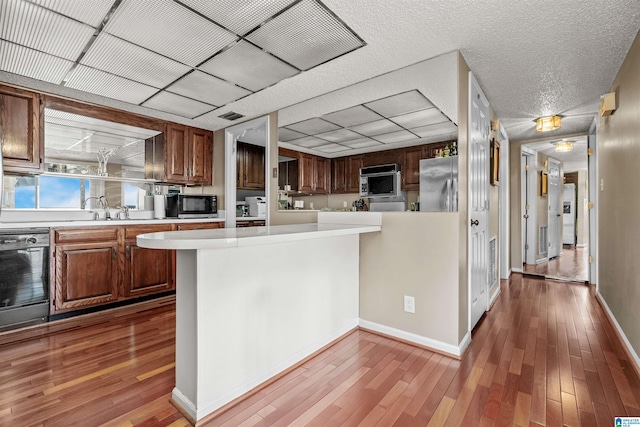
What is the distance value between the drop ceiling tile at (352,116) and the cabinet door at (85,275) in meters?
2.59

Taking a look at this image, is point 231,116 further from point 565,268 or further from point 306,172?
point 565,268

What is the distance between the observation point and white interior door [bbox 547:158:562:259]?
246 inches

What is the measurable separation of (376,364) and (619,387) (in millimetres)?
1426

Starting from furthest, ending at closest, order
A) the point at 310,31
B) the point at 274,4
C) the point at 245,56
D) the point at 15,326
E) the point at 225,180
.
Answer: the point at 225,180, the point at 15,326, the point at 245,56, the point at 310,31, the point at 274,4

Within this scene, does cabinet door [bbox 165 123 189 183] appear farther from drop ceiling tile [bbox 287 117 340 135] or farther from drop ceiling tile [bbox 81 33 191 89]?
drop ceiling tile [bbox 287 117 340 135]

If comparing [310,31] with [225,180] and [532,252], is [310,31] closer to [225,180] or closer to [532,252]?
[225,180]

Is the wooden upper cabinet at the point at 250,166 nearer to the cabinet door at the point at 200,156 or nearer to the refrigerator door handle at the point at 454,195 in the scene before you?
the cabinet door at the point at 200,156

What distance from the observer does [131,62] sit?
2352 mm

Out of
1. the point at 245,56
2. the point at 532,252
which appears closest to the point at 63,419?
the point at 245,56

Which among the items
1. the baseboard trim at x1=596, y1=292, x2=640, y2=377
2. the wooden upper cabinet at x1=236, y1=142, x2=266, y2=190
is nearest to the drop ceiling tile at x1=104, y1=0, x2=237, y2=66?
the wooden upper cabinet at x1=236, y1=142, x2=266, y2=190

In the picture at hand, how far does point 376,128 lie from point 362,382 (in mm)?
2223

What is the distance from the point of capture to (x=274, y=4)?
1.73m

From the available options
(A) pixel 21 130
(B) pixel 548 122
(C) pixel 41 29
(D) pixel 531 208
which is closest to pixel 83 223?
(A) pixel 21 130

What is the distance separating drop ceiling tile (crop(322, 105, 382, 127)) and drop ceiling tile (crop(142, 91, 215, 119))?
1.37 m
